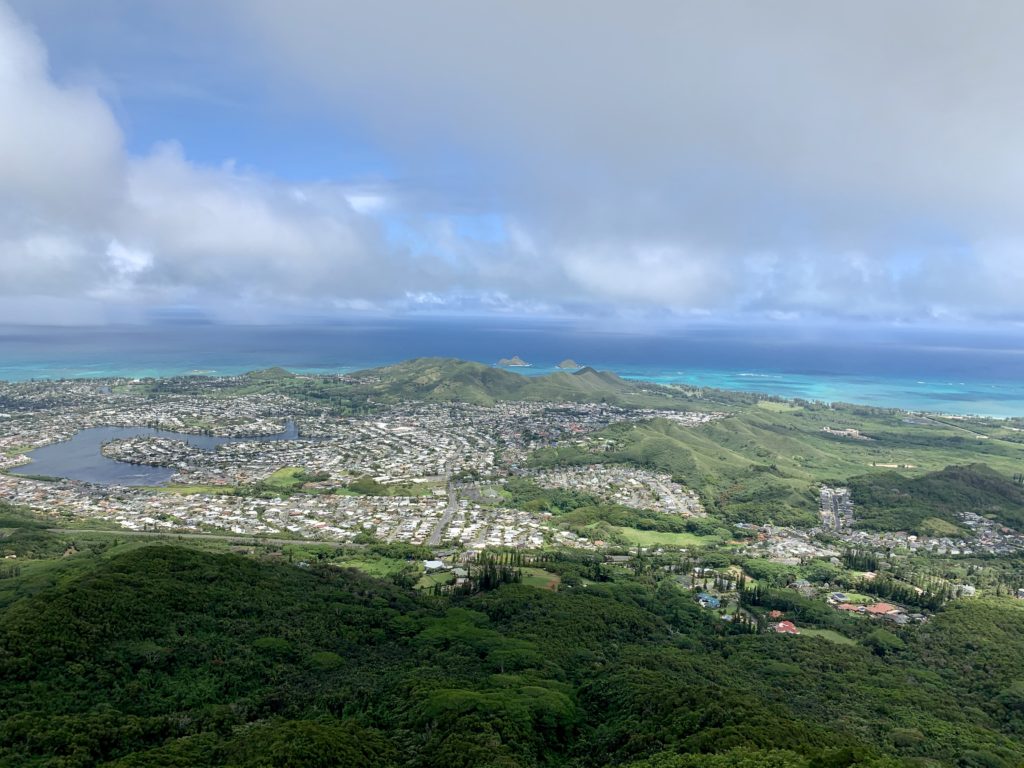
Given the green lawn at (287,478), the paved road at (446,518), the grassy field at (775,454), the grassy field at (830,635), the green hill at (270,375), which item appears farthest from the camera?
the green hill at (270,375)

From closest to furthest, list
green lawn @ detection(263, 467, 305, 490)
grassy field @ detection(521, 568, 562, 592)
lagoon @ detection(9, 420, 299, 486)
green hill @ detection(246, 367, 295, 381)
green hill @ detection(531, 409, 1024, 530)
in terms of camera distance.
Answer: grassy field @ detection(521, 568, 562, 592) → green hill @ detection(531, 409, 1024, 530) → green lawn @ detection(263, 467, 305, 490) → lagoon @ detection(9, 420, 299, 486) → green hill @ detection(246, 367, 295, 381)

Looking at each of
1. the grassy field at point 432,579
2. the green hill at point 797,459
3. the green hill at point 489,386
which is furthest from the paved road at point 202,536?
the green hill at point 489,386

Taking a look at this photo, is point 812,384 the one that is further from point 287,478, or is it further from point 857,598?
point 287,478

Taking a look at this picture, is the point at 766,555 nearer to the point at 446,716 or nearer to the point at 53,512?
the point at 446,716

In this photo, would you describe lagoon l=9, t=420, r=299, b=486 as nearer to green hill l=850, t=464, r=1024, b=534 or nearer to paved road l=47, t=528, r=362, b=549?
paved road l=47, t=528, r=362, b=549

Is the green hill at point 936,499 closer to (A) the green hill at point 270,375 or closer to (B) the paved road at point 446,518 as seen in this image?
(B) the paved road at point 446,518

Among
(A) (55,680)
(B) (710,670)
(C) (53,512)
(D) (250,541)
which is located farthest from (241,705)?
(C) (53,512)

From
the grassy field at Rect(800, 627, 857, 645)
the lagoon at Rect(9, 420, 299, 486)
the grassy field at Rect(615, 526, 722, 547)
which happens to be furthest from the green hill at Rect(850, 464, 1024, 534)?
the lagoon at Rect(9, 420, 299, 486)

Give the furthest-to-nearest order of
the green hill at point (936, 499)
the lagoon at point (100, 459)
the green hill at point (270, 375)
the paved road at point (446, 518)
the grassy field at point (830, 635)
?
the green hill at point (270, 375) < the lagoon at point (100, 459) < the green hill at point (936, 499) < the paved road at point (446, 518) < the grassy field at point (830, 635)
